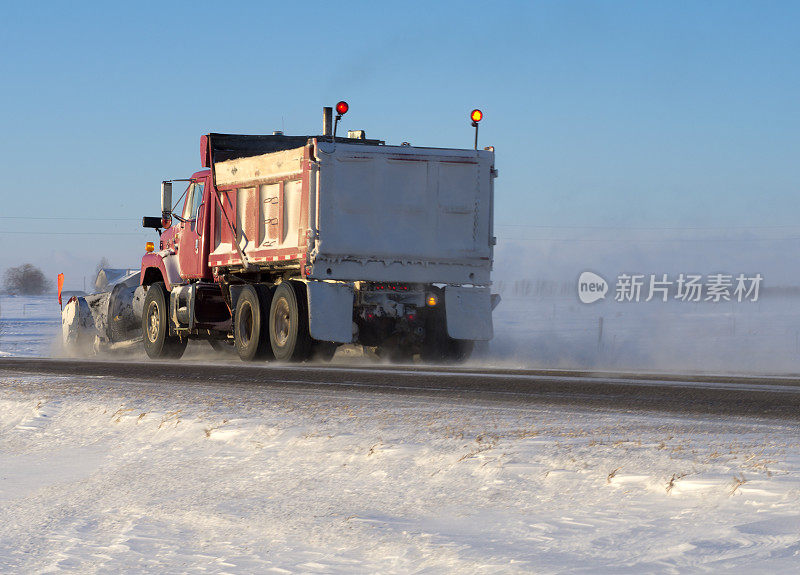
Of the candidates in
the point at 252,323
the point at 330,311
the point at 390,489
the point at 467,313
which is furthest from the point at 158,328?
the point at 390,489

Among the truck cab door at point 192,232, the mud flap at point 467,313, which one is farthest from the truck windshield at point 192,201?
the mud flap at point 467,313

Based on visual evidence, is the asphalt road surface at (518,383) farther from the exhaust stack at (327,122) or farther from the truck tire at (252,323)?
the exhaust stack at (327,122)

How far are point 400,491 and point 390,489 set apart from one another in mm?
87

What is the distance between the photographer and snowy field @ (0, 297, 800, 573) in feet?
17.4

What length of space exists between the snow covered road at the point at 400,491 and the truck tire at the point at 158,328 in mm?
10251

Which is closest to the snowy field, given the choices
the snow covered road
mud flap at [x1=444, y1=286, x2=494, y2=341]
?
the snow covered road

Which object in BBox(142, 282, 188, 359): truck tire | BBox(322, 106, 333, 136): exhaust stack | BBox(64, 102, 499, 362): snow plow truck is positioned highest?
BBox(322, 106, 333, 136): exhaust stack

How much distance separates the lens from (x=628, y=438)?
7.64m

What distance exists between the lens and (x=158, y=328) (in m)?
20.7

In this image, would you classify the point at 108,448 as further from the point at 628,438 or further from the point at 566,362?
the point at 566,362

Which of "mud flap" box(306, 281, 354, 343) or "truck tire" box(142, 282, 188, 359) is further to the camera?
"truck tire" box(142, 282, 188, 359)

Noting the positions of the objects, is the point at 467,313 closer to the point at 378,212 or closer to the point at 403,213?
the point at 403,213

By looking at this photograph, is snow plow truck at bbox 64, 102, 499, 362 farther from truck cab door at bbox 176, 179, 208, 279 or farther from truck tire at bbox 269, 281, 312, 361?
truck cab door at bbox 176, 179, 208, 279

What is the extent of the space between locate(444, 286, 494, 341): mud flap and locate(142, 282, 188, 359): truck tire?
237 inches
